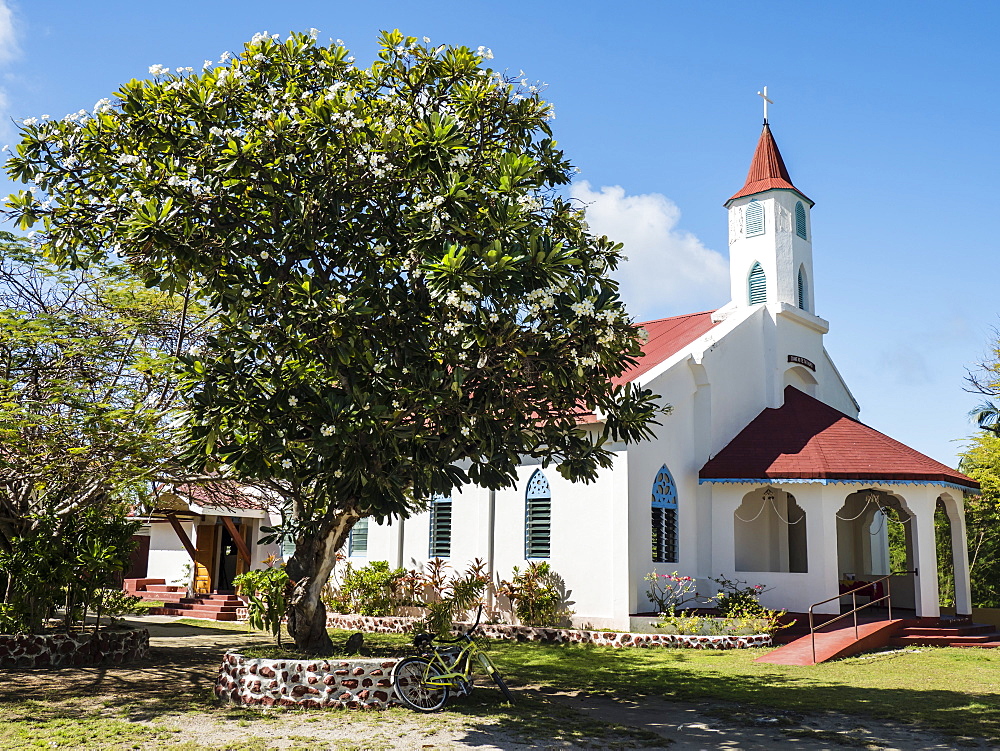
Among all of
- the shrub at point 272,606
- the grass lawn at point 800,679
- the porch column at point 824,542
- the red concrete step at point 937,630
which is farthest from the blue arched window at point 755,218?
the shrub at point 272,606

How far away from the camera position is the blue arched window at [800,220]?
79.5 ft

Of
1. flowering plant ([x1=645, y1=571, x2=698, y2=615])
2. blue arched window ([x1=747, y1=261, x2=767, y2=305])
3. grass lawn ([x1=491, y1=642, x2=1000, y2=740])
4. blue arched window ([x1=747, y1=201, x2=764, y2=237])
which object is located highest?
blue arched window ([x1=747, y1=201, x2=764, y2=237])

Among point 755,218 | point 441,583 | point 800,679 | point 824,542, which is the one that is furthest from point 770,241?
point 800,679

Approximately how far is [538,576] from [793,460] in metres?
6.29

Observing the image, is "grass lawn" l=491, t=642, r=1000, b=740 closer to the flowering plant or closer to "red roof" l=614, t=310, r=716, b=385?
the flowering plant

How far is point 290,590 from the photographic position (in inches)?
484

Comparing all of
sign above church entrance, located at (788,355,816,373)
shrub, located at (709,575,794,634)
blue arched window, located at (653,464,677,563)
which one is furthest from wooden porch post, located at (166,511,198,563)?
sign above church entrance, located at (788,355,816,373)

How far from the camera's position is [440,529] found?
870 inches

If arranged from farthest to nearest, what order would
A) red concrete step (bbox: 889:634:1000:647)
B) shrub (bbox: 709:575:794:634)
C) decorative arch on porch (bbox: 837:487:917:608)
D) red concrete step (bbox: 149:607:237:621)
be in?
red concrete step (bbox: 149:607:237:621)
decorative arch on porch (bbox: 837:487:917:608)
shrub (bbox: 709:575:794:634)
red concrete step (bbox: 889:634:1000:647)

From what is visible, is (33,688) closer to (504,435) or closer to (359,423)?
(359,423)

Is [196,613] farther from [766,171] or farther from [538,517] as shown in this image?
[766,171]

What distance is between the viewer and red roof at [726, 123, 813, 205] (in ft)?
78.8

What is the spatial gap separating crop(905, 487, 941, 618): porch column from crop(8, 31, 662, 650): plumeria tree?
11.7 meters

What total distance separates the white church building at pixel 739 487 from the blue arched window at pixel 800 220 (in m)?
0.08
